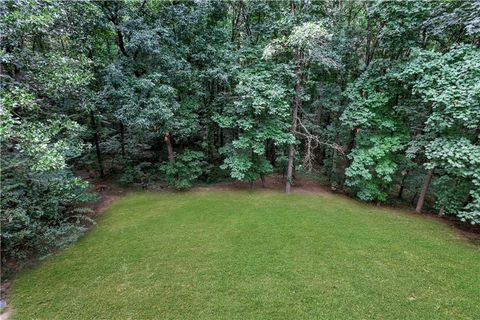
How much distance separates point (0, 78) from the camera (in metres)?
4.59

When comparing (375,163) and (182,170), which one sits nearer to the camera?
(375,163)

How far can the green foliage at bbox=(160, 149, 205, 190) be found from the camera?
9.55m

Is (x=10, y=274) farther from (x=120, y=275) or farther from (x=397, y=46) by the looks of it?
(x=397, y=46)

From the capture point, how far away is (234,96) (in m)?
9.51

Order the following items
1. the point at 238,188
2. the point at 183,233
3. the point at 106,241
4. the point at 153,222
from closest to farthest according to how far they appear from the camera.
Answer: the point at 106,241 → the point at 183,233 → the point at 153,222 → the point at 238,188

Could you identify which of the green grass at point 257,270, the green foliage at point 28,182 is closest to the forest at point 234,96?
the green foliage at point 28,182

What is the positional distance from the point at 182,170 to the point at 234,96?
3648 millimetres

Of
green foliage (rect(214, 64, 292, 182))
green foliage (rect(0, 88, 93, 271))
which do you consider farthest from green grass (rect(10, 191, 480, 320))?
green foliage (rect(214, 64, 292, 182))

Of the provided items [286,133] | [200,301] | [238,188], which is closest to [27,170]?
[200,301]

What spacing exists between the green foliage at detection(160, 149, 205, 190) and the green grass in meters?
1.99

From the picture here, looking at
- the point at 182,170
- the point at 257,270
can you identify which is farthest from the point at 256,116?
the point at 257,270

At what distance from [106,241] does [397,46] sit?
1084cm

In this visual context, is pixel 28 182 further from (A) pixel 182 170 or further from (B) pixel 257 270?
(B) pixel 257 270

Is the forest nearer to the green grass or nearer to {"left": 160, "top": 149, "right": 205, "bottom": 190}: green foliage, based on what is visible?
{"left": 160, "top": 149, "right": 205, "bottom": 190}: green foliage
